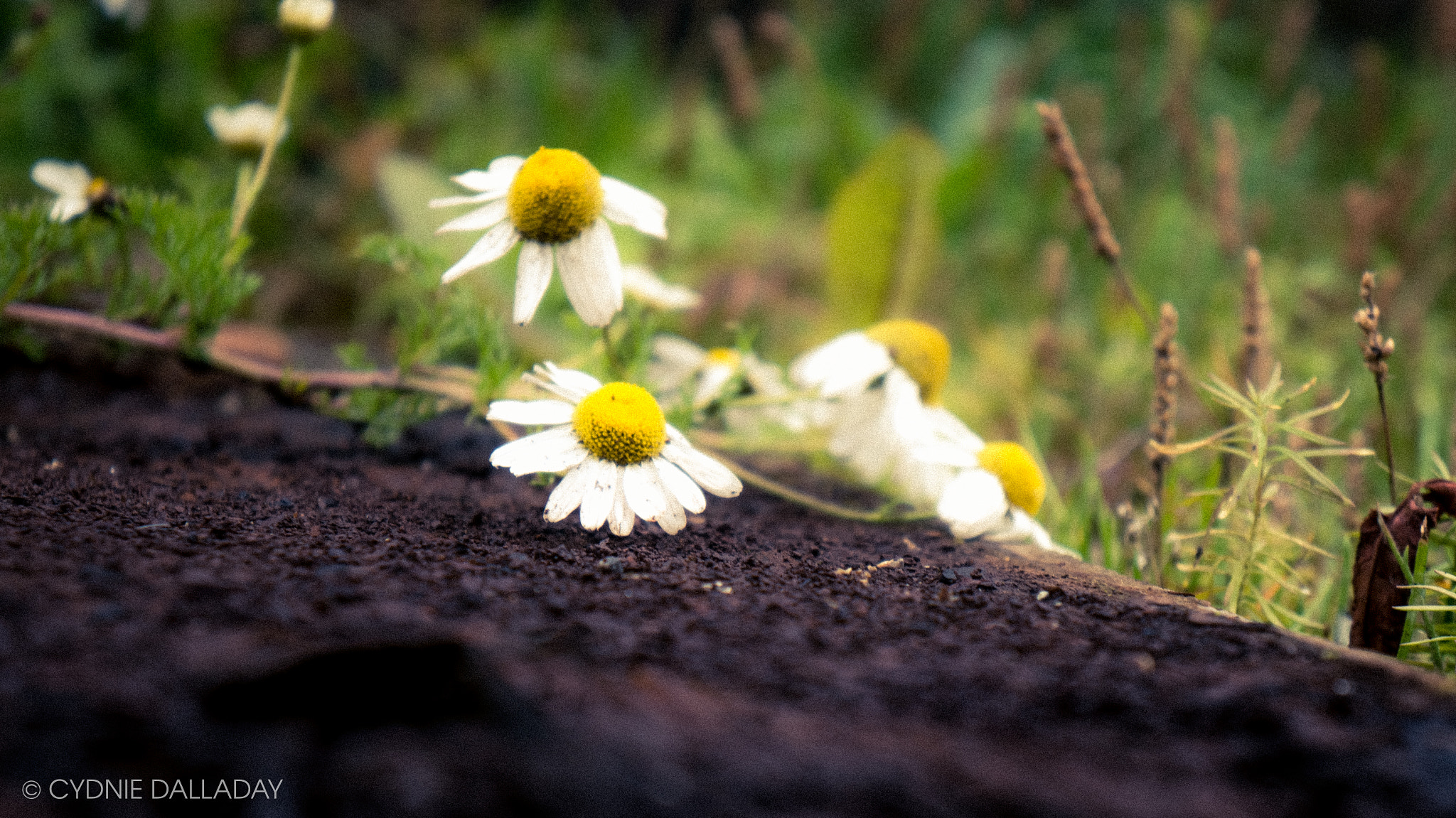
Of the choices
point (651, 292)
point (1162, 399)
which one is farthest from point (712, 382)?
point (1162, 399)

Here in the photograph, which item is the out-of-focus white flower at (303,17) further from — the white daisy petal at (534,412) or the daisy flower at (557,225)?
the white daisy petal at (534,412)

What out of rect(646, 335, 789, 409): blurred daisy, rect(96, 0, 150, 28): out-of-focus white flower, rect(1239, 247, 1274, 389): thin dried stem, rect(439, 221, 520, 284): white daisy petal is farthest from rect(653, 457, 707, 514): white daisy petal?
rect(96, 0, 150, 28): out-of-focus white flower

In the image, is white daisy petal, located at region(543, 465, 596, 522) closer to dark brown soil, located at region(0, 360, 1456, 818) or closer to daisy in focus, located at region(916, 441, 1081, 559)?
dark brown soil, located at region(0, 360, 1456, 818)

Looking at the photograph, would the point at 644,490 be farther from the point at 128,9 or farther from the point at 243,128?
the point at 128,9

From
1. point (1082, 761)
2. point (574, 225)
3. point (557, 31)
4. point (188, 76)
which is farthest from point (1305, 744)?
point (557, 31)

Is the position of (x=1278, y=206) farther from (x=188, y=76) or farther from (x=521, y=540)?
(x=188, y=76)
